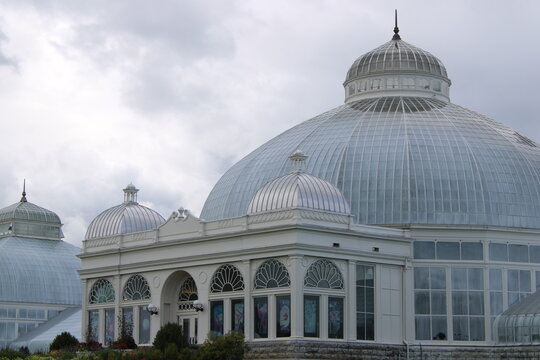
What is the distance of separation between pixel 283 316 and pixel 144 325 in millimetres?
13365

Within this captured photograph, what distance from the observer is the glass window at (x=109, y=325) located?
268 ft

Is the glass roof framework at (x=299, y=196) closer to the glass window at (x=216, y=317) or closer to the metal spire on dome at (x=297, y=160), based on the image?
the metal spire on dome at (x=297, y=160)

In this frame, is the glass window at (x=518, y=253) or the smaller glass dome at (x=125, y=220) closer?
the glass window at (x=518, y=253)

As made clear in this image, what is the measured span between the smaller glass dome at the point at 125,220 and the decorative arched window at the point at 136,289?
12.2 ft

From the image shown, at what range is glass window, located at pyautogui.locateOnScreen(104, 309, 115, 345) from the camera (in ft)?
268

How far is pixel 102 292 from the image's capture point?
83.3 metres

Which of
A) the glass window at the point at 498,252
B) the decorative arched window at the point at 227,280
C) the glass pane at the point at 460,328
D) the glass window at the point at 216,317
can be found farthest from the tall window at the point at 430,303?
the glass window at the point at 216,317

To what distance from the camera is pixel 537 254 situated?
7831 centimetres

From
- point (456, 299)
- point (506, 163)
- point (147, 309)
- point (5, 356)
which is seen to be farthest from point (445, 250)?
point (5, 356)

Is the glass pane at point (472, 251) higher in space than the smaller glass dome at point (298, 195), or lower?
lower

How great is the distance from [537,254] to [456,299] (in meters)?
6.48

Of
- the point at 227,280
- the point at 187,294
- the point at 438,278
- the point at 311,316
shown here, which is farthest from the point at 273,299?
the point at 438,278

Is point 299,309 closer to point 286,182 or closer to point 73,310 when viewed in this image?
point 286,182

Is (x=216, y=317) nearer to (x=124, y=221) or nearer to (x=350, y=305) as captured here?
(x=350, y=305)
